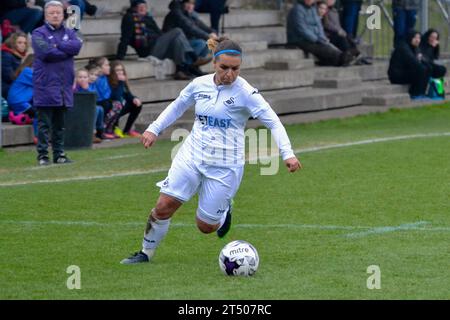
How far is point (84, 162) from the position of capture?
1617 centimetres

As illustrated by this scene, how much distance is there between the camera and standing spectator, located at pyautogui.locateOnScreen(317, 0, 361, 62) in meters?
26.3

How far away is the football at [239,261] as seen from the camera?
9164 mm

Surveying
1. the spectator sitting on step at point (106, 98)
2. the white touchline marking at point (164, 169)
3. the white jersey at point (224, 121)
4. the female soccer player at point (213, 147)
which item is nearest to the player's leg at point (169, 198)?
the female soccer player at point (213, 147)

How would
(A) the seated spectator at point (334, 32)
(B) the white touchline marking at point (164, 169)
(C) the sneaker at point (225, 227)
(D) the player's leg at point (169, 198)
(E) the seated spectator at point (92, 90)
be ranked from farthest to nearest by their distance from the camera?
(A) the seated spectator at point (334, 32)
(E) the seated spectator at point (92, 90)
(B) the white touchline marking at point (164, 169)
(C) the sneaker at point (225, 227)
(D) the player's leg at point (169, 198)

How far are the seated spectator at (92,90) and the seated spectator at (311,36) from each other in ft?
25.7

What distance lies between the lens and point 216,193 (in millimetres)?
9664

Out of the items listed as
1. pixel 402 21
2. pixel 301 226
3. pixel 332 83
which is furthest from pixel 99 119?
pixel 402 21

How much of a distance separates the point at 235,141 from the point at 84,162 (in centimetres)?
675

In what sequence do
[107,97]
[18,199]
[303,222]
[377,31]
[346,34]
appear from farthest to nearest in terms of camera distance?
[377,31]
[346,34]
[107,97]
[18,199]
[303,222]

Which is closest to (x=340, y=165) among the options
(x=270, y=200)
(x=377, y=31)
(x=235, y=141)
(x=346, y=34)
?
(x=270, y=200)

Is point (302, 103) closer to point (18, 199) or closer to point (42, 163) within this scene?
point (42, 163)

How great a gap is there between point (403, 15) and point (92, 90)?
10804 millimetres

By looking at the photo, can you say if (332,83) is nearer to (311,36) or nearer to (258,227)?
(311,36)

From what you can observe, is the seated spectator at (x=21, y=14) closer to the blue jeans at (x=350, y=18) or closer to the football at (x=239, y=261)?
the blue jeans at (x=350, y=18)
